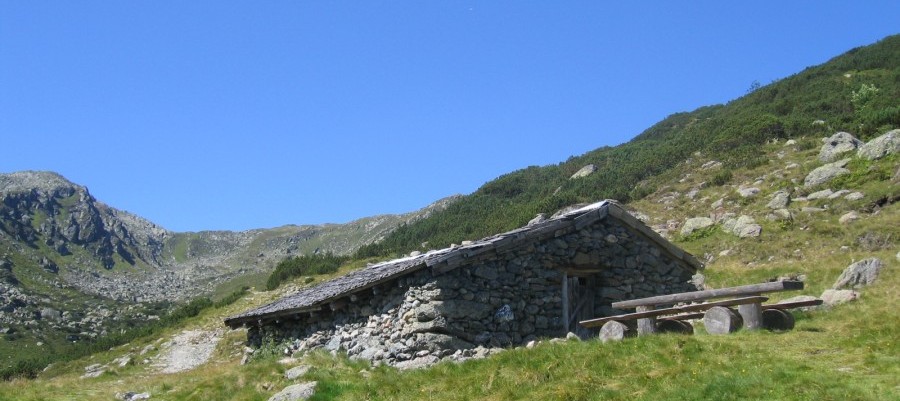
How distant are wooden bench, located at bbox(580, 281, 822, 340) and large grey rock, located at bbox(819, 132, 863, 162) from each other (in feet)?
86.4

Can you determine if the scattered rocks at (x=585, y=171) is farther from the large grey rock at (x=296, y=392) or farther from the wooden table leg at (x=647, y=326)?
the large grey rock at (x=296, y=392)

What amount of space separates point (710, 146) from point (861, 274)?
2959cm

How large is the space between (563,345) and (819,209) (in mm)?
22383

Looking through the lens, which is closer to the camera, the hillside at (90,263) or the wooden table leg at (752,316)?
the wooden table leg at (752,316)

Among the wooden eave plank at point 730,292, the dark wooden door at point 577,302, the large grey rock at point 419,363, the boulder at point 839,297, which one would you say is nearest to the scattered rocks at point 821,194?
the boulder at point 839,297

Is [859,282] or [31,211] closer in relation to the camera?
[859,282]

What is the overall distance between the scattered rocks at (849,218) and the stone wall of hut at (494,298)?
13347 mm

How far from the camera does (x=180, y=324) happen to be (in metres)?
39.4

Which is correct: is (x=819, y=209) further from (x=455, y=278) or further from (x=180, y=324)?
(x=180, y=324)

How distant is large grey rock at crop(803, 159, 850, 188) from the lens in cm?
3509

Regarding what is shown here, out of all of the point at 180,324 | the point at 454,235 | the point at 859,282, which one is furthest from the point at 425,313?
the point at 454,235

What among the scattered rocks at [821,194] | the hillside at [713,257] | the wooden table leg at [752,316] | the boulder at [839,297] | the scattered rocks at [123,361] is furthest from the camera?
the scattered rocks at [821,194]

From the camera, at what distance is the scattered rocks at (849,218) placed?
96.4 feet

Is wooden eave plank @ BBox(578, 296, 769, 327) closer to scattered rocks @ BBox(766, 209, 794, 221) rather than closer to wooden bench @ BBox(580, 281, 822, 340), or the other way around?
wooden bench @ BBox(580, 281, 822, 340)
